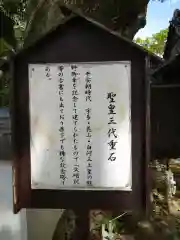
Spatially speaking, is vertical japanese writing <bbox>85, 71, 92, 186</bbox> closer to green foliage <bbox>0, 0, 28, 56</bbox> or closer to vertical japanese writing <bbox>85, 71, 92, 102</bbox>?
vertical japanese writing <bbox>85, 71, 92, 102</bbox>

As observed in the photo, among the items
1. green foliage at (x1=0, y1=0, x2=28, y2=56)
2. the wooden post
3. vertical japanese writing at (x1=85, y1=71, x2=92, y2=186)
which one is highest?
green foliage at (x1=0, y1=0, x2=28, y2=56)

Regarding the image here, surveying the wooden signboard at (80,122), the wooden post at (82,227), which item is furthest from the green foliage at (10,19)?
the wooden post at (82,227)

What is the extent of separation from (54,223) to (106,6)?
1.56 meters

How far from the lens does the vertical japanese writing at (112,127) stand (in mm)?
1200

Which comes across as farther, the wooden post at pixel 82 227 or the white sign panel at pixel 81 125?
the wooden post at pixel 82 227

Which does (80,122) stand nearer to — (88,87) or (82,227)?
(88,87)

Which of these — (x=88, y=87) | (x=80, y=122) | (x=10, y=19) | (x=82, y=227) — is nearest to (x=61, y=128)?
(x=80, y=122)

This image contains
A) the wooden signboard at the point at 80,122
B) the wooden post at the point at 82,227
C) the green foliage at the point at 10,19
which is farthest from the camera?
the green foliage at the point at 10,19

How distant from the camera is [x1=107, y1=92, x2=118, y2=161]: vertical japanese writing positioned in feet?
3.94

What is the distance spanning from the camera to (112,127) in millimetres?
1213

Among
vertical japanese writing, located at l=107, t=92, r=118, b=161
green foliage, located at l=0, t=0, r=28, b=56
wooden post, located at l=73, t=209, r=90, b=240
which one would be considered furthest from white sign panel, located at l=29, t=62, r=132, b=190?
green foliage, located at l=0, t=0, r=28, b=56

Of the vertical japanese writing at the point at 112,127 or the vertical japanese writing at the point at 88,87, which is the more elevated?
the vertical japanese writing at the point at 88,87

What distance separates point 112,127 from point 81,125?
0.40ft

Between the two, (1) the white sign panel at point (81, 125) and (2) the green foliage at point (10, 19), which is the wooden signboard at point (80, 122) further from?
(2) the green foliage at point (10, 19)
